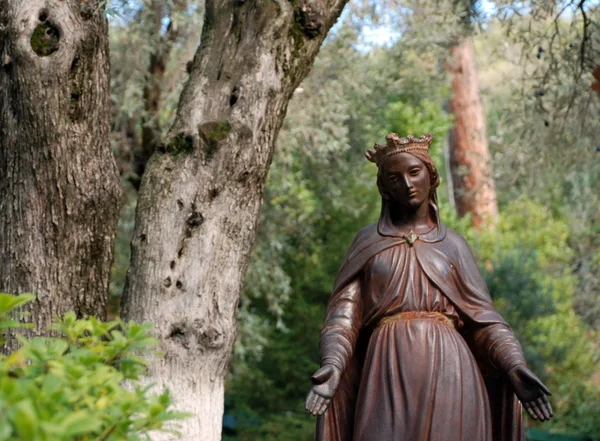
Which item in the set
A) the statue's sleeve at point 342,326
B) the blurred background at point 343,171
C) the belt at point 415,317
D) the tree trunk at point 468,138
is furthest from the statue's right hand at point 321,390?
the tree trunk at point 468,138

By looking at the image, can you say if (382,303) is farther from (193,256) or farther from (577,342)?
(577,342)

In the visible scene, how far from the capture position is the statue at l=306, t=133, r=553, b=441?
526 centimetres

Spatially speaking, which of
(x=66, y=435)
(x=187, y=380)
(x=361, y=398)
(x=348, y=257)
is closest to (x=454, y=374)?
(x=361, y=398)

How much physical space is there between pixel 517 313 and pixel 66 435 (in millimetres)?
15082

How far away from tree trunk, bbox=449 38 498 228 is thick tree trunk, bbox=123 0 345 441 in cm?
1540

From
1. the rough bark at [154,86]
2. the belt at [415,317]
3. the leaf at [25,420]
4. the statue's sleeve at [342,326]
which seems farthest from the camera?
the rough bark at [154,86]

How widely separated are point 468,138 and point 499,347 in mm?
17050

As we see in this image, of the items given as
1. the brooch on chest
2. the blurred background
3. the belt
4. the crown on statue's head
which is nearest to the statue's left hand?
the belt

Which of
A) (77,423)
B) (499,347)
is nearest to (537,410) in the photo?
(499,347)

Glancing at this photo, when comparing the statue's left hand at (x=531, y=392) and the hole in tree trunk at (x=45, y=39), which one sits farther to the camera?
the hole in tree trunk at (x=45, y=39)

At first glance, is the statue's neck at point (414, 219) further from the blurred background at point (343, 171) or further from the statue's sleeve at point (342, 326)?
the blurred background at point (343, 171)

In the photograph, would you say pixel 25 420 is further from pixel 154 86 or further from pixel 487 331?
pixel 154 86

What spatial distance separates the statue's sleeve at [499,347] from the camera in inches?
211

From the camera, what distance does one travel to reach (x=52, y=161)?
5695mm
